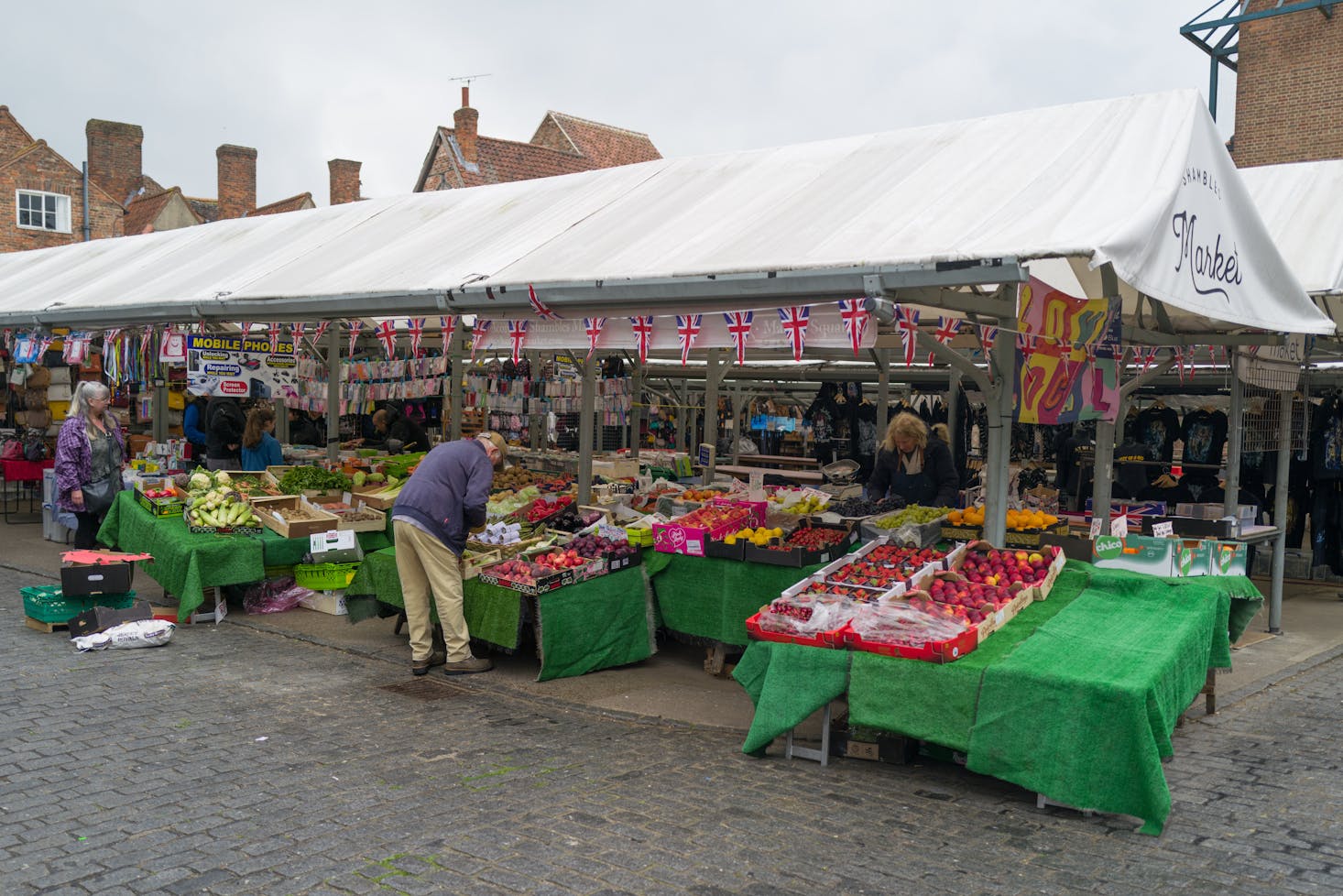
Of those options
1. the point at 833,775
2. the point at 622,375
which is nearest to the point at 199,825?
the point at 833,775

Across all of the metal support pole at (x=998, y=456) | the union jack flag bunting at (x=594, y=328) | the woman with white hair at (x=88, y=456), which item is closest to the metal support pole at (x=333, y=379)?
the woman with white hair at (x=88, y=456)

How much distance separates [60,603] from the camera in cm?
775

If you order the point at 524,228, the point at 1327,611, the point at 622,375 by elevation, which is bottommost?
the point at 1327,611

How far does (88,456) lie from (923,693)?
7.61 metres

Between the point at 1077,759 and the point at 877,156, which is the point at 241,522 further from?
the point at 1077,759

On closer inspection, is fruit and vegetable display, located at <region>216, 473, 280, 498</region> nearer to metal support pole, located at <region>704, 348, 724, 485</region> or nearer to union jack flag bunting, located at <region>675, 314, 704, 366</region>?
metal support pole, located at <region>704, 348, 724, 485</region>

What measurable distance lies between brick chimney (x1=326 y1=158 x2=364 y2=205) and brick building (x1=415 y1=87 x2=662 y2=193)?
7.00 m

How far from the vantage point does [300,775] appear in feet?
16.3

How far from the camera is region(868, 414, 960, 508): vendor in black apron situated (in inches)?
324

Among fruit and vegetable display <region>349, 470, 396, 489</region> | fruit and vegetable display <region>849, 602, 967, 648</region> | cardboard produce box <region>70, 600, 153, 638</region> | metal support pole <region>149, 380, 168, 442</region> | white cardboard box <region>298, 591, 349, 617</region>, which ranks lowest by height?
white cardboard box <region>298, 591, 349, 617</region>

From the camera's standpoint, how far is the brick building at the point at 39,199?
103 ft

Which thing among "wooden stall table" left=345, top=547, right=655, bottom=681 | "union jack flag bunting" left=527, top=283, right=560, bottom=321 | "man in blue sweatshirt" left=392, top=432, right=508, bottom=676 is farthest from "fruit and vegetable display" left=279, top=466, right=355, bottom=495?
"union jack flag bunting" left=527, top=283, right=560, bottom=321

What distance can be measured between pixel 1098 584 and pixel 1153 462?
6.54m

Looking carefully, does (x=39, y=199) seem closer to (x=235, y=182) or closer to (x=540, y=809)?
(x=235, y=182)
